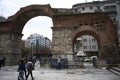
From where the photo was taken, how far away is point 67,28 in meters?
28.7

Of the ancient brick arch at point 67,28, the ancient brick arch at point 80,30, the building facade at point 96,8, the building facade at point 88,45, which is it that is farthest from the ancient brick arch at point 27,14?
the building facade at point 88,45

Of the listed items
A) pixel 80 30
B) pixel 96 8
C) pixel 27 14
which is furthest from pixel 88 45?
pixel 80 30

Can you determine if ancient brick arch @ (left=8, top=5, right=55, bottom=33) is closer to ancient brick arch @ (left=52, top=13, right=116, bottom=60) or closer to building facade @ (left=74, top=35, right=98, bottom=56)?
ancient brick arch @ (left=52, top=13, right=116, bottom=60)

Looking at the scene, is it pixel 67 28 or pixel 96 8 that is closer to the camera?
pixel 67 28

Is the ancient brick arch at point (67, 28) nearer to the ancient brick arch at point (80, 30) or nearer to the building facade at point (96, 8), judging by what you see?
the ancient brick arch at point (80, 30)

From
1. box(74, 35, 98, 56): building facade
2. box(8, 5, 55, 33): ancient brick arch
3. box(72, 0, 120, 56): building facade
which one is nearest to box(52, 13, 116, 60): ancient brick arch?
box(8, 5, 55, 33): ancient brick arch

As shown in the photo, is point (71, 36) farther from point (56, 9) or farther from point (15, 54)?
point (15, 54)

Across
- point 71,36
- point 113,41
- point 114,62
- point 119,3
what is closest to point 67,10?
point 71,36

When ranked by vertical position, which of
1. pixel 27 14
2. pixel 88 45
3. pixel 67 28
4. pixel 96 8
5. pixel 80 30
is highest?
pixel 96 8

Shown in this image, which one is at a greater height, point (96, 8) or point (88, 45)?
point (96, 8)

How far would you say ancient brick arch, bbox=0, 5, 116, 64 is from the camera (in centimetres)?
2791

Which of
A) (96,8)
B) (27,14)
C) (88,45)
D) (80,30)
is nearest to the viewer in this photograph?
(80,30)

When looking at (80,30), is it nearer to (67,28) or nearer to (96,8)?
(67,28)

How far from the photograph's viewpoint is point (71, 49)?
28.2 metres
